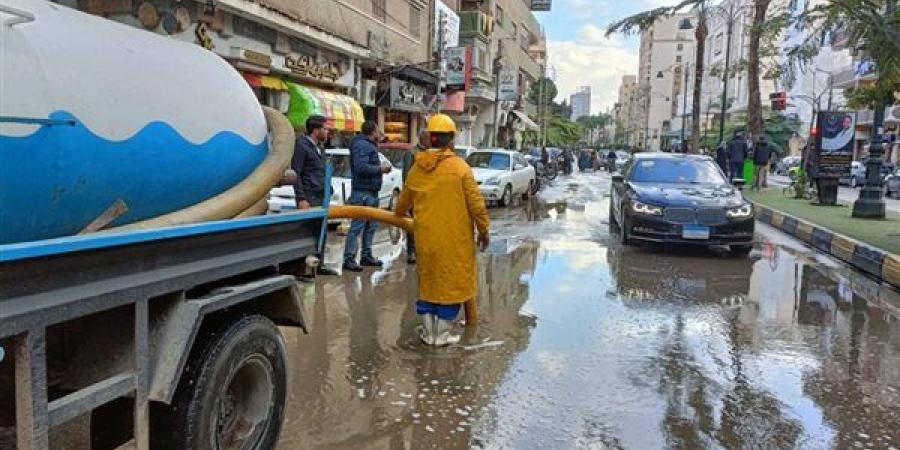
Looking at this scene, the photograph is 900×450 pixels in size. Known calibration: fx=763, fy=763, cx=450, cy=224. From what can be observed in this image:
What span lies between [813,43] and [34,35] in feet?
50.0

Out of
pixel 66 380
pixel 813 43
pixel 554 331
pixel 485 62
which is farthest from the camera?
pixel 485 62

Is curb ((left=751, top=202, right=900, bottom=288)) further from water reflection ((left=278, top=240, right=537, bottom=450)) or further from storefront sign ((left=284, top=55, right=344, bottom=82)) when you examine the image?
storefront sign ((left=284, top=55, right=344, bottom=82))

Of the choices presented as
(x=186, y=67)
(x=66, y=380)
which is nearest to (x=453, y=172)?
(x=186, y=67)

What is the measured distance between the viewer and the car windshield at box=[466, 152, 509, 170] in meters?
19.8

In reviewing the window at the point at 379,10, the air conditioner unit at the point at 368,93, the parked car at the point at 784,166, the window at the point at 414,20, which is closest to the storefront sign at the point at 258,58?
the air conditioner unit at the point at 368,93

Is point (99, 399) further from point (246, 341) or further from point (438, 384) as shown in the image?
point (438, 384)

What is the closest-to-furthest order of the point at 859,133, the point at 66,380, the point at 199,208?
the point at 66,380 < the point at 199,208 < the point at 859,133

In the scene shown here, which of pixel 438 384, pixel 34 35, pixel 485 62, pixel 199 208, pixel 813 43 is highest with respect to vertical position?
pixel 485 62

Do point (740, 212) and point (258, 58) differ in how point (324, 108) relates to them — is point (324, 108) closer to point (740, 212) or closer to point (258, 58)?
point (258, 58)

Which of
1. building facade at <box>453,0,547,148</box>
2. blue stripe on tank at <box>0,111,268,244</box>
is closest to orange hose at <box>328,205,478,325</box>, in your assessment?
blue stripe on tank at <box>0,111,268,244</box>

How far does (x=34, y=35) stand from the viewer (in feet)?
7.98

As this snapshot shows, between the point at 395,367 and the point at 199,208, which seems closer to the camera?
the point at 199,208

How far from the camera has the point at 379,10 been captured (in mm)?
24375

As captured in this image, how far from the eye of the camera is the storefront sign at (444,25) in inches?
1190
